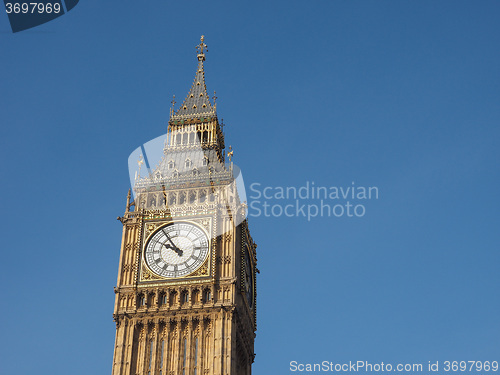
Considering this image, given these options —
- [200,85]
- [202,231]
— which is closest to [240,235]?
[202,231]

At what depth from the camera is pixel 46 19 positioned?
3159 inches

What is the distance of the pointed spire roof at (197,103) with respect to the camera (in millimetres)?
109125

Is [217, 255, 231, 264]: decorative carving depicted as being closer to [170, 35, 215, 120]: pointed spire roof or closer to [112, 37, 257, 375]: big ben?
[112, 37, 257, 375]: big ben

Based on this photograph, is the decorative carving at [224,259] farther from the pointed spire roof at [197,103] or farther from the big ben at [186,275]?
the pointed spire roof at [197,103]

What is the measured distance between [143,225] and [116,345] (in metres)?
11.0

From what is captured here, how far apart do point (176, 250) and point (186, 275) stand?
2.46 metres

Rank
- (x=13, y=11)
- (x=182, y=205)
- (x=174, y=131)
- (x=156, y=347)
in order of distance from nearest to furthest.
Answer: (x=13, y=11)
(x=156, y=347)
(x=182, y=205)
(x=174, y=131)

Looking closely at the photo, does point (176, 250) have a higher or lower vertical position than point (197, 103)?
lower

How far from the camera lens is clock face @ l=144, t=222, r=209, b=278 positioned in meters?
94.9

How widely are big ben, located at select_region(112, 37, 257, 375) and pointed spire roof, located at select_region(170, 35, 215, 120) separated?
18.8ft

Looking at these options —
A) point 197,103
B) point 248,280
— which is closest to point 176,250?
point 248,280

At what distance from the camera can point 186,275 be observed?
94438 millimetres

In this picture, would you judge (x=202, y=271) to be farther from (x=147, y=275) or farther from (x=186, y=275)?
(x=147, y=275)

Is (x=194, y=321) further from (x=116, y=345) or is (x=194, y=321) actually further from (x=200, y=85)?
(x=200, y=85)
